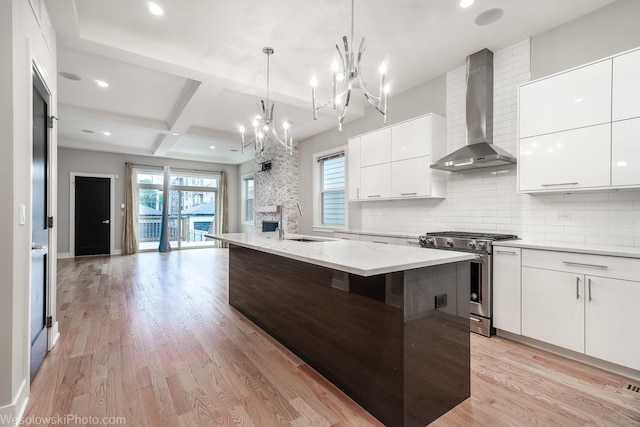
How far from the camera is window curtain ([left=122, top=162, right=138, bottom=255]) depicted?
802 cm

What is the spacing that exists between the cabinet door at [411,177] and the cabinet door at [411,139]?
0.28ft

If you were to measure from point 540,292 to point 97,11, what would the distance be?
4610 millimetres

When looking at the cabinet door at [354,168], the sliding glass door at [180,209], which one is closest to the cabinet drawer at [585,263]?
the cabinet door at [354,168]

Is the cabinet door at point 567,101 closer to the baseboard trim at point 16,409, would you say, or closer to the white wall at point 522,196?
the white wall at point 522,196

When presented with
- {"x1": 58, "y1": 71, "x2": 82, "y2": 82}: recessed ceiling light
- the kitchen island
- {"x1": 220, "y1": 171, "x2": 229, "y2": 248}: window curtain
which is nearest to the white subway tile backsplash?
the kitchen island

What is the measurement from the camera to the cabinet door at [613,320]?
6.64 ft

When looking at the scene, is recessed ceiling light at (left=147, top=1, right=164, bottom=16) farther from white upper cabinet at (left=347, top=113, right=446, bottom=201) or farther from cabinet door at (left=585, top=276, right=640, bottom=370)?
cabinet door at (left=585, top=276, right=640, bottom=370)

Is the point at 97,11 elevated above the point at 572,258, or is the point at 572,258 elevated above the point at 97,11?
the point at 97,11

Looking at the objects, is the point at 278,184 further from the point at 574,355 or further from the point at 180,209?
the point at 574,355

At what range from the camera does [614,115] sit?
7.37 ft

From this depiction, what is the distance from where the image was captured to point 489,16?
271 centimetres

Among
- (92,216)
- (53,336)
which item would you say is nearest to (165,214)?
(92,216)

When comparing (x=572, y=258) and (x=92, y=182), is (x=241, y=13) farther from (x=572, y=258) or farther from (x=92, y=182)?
(x=92, y=182)

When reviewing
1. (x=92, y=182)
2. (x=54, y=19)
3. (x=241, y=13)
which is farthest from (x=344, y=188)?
(x=92, y=182)
